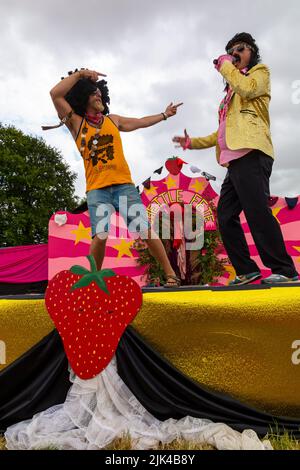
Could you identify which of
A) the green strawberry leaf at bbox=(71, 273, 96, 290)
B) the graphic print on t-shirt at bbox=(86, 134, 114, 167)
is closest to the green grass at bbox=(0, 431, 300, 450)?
the green strawberry leaf at bbox=(71, 273, 96, 290)

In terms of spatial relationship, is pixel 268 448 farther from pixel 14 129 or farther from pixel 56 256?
pixel 14 129

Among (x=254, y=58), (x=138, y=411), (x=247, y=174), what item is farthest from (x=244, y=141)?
(x=138, y=411)

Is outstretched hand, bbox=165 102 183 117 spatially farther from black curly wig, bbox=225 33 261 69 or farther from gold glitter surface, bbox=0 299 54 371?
gold glitter surface, bbox=0 299 54 371

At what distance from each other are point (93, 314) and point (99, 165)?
1.03 meters

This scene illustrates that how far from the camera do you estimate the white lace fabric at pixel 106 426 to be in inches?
52.6

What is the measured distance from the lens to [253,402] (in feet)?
4.85

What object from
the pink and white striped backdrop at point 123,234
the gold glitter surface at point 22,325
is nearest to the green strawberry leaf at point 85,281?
the gold glitter surface at point 22,325

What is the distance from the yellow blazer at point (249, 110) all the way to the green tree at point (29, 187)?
46.8 ft

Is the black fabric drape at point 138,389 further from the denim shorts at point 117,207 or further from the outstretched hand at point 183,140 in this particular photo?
the outstretched hand at point 183,140

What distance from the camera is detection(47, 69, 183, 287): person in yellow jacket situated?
2215mm

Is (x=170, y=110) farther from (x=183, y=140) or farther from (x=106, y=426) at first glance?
(x=106, y=426)

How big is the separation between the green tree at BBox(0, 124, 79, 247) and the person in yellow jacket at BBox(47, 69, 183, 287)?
13609 millimetres

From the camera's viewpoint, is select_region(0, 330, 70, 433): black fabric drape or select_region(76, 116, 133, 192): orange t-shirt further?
select_region(76, 116, 133, 192): orange t-shirt

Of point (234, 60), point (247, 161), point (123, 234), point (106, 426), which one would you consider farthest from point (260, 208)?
point (123, 234)
